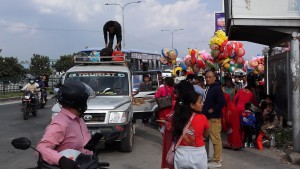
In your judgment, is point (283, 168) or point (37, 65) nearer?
point (283, 168)

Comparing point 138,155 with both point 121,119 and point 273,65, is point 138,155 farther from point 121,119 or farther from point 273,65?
point 273,65

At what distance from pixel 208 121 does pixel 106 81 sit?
3.16m

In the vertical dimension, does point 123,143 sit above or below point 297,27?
below

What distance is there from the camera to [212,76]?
7035 mm

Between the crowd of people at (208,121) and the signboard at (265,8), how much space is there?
4.75 ft

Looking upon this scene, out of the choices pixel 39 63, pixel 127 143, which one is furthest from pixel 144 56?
pixel 39 63

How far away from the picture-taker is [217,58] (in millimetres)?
15648

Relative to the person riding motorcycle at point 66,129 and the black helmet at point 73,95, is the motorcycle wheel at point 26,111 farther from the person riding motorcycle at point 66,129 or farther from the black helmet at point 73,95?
the black helmet at point 73,95

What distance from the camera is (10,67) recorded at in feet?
139

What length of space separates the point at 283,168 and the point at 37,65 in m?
47.1

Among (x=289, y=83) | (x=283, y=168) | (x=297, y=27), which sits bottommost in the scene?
(x=283, y=168)

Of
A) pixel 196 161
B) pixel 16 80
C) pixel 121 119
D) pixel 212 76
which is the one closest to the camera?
pixel 196 161

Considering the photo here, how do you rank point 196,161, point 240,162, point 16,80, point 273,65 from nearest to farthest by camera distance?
point 196,161
point 240,162
point 273,65
point 16,80

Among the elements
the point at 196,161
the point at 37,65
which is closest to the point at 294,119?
the point at 196,161
